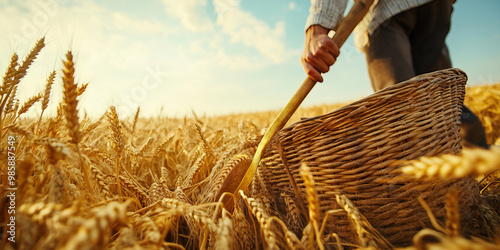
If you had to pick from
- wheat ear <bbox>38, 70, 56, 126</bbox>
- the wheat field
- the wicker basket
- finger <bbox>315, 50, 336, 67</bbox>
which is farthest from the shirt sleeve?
wheat ear <bbox>38, 70, 56, 126</bbox>

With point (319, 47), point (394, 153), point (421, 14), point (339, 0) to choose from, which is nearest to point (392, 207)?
point (394, 153)

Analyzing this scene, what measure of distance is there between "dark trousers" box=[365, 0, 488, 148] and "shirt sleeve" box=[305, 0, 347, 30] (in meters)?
0.37

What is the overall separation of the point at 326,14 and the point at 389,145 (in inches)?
32.4

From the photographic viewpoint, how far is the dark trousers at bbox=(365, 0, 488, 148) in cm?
136

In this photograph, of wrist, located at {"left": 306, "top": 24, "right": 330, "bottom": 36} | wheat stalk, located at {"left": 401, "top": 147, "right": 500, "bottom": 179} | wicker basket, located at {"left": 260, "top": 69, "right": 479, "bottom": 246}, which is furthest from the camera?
wrist, located at {"left": 306, "top": 24, "right": 330, "bottom": 36}

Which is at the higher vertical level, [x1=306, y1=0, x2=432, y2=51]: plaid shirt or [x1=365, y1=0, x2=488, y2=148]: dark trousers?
[x1=306, y1=0, x2=432, y2=51]: plaid shirt

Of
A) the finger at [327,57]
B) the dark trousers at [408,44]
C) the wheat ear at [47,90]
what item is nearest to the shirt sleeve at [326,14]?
the finger at [327,57]

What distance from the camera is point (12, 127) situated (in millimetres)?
658

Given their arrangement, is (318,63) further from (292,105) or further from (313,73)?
(292,105)

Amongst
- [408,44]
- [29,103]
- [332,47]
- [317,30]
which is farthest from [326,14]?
[29,103]

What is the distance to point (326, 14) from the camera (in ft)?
4.00

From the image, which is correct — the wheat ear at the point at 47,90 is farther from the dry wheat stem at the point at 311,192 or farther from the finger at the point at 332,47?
the finger at the point at 332,47

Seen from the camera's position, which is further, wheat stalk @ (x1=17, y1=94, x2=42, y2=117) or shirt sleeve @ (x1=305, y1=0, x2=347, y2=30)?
shirt sleeve @ (x1=305, y1=0, x2=347, y2=30)

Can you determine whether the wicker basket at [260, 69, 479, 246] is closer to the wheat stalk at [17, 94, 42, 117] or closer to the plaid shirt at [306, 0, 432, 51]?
the plaid shirt at [306, 0, 432, 51]
